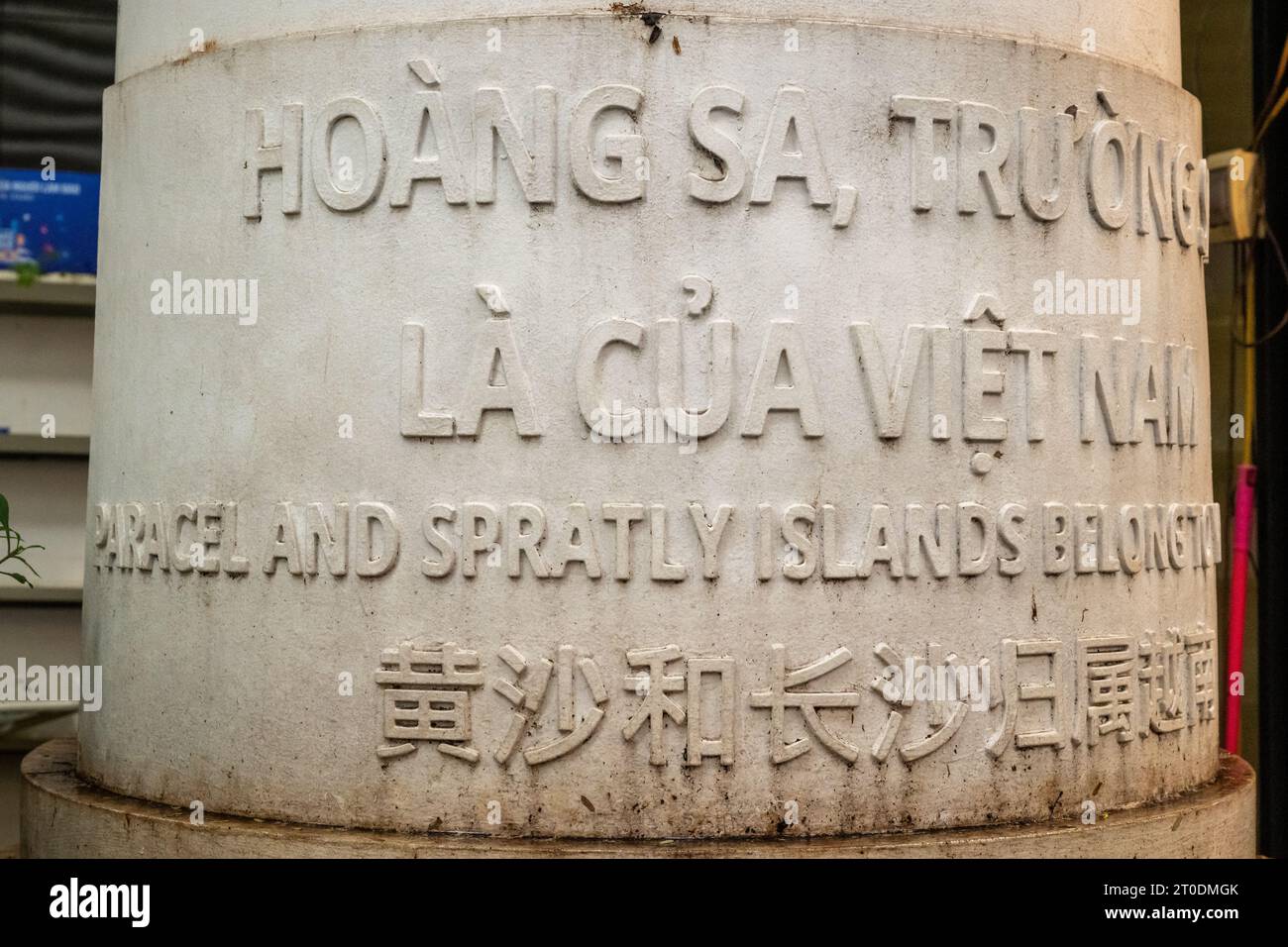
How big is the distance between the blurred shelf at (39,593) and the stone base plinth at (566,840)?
2.07 metres

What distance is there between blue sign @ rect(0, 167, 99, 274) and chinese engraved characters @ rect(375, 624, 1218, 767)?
3854 millimetres

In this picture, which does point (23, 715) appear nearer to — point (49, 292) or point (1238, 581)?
point (49, 292)

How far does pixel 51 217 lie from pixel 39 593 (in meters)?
1.84

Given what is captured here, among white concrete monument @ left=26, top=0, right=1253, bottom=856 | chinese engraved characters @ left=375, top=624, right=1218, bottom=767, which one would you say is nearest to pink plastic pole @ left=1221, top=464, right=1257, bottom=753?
white concrete monument @ left=26, top=0, right=1253, bottom=856

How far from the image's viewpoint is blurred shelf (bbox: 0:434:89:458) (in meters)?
7.04

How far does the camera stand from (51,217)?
7312 mm

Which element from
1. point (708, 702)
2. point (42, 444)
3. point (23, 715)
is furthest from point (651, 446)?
point (23, 715)

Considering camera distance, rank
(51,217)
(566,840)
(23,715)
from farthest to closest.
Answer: (51,217)
(23,715)
(566,840)

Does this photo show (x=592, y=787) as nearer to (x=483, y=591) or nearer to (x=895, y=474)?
(x=483, y=591)

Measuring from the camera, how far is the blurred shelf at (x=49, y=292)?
23.1ft

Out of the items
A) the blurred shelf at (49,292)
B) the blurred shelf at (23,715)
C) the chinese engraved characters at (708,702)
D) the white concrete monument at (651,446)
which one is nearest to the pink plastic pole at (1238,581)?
the white concrete monument at (651,446)

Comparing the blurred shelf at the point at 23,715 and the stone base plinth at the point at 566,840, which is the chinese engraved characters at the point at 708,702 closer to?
the stone base plinth at the point at 566,840

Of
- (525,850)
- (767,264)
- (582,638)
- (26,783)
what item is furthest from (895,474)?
(26,783)

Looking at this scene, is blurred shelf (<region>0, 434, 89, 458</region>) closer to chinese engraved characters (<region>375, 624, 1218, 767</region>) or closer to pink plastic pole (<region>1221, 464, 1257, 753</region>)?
chinese engraved characters (<region>375, 624, 1218, 767</region>)
